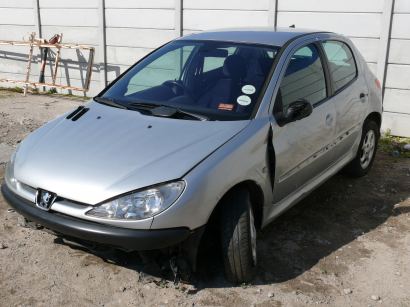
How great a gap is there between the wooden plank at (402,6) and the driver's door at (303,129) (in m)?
3.00

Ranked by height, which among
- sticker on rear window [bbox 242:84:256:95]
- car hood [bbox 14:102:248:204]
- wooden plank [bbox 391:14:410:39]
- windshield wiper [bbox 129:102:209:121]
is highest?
wooden plank [bbox 391:14:410:39]

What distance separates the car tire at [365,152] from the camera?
207 inches

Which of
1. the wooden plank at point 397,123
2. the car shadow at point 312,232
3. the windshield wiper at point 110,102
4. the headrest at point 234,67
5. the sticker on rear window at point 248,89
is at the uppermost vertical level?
the headrest at point 234,67

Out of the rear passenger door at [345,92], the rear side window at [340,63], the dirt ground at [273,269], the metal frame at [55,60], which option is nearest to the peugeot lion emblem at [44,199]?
the dirt ground at [273,269]

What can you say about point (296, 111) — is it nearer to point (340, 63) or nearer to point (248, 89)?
point (248, 89)

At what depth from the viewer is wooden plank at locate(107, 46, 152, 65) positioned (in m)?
8.97

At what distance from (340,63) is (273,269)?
2169 millimetres

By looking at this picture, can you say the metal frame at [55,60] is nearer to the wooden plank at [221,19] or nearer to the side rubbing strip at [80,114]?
the wooden plank at [221,19]

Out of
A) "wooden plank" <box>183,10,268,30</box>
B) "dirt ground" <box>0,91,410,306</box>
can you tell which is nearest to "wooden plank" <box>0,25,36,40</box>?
"wooden plank" <box>183,10,268,30</box>

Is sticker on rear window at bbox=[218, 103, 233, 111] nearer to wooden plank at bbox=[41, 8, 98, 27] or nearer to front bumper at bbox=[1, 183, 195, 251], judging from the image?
front bumper at bbox=[1, 183, 195, 251]

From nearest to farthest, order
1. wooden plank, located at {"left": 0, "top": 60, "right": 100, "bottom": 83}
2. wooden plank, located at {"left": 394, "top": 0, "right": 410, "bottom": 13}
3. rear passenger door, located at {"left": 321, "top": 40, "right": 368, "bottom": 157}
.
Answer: rear passenger door, located at {"left": 321, "top": 40, "right": 368, "bottom": 157} → wooden plank, located at {"left": 394, "top": 0, "right": 410, "bottom": 13} → wooden plank, located at {"left": 0, "top": 60, "right": 100, "bottom": 83}

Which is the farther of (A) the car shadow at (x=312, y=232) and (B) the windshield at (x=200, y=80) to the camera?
(B) the windshield at (x=200, y=80)

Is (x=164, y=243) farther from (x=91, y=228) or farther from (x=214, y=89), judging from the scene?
(x=214, y=89)

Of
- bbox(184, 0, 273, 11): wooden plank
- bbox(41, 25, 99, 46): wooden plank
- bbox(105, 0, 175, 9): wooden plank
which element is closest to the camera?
bbox(184, 0, 273, 11): wooden plank
